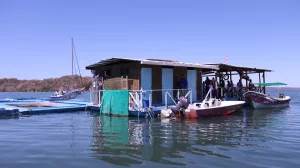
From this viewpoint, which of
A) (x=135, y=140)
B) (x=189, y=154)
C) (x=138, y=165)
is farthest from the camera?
(x=135, y=140)

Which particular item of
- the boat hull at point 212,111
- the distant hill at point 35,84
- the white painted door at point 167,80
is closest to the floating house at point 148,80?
the white painted door at point 167,80

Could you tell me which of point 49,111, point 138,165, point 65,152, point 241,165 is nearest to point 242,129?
point 241,165

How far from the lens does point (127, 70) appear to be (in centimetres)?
1688

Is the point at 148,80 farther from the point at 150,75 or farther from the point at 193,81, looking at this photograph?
the point at 193,81

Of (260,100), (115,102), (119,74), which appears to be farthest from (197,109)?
(260,100)

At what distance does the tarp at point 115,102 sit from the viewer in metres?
15.3

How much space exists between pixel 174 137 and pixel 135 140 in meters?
1.47

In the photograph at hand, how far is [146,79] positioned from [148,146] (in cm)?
842

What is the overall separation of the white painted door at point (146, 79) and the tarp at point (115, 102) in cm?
149

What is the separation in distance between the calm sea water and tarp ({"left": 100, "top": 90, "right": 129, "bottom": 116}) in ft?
9.68

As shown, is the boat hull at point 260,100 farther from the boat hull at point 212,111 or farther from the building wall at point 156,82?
the building wall at point 156,82

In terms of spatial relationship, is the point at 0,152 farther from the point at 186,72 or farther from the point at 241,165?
the point at 186,72

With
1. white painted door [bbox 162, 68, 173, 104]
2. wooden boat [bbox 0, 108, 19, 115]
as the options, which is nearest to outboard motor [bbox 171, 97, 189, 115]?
white painted door [bbox 162, 68, 173, 104]

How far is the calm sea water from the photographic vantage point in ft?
21.9
